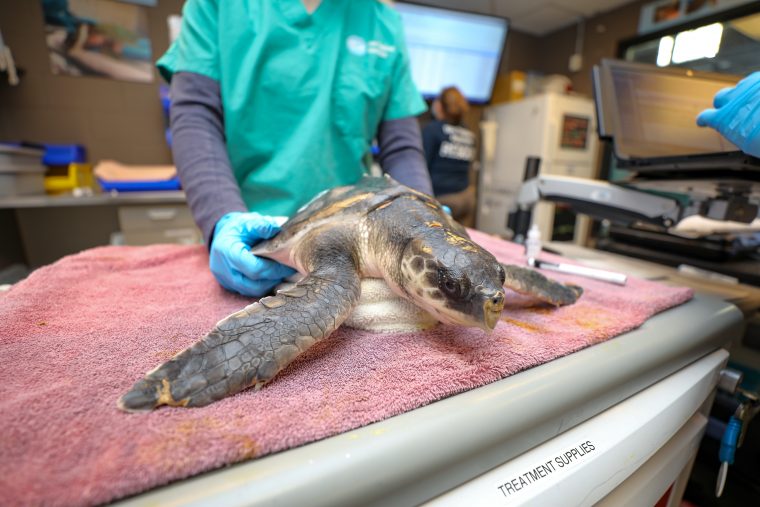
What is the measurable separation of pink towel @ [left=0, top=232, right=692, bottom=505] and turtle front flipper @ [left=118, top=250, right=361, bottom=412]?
2 centimetres

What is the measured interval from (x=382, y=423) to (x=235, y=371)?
159 millimetres

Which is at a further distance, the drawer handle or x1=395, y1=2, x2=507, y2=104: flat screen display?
x1=395, y1=2, x2=507, y2=104: flat screen display

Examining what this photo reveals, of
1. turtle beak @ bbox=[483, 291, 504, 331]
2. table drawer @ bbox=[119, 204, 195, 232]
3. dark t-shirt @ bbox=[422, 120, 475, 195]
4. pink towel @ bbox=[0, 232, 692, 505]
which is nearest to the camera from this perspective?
pink towel @ bbox=[0, 232, 692, 505]

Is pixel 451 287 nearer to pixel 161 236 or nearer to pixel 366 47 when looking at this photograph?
pixel 366 47

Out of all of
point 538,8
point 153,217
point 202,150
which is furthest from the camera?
point 538,8

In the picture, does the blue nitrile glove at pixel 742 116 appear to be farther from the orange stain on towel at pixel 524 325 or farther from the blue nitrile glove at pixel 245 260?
the blue nitrile glove at pixel 245 260

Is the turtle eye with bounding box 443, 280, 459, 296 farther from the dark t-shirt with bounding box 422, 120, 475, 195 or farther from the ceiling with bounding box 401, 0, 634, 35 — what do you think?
the ceiling with bounding box 401, 0, 634, 35

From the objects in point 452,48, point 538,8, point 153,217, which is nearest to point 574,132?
point 538,8

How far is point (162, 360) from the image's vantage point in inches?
15.5

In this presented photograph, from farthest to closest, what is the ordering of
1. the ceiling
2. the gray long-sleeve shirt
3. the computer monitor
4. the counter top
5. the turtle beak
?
the ceiling < the counter top < the computer monitor < the gray long-sleeve shirt < the turtle beak

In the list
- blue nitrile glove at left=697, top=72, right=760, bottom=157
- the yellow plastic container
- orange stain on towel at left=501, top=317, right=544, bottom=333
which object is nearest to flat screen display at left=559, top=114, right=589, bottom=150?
blue nitrile glove at left=697, top=72, right=760, bottom=157

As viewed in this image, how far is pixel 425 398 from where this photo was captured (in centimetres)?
37

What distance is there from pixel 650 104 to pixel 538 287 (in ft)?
Answer: 2.46

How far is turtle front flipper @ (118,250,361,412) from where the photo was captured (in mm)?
327
